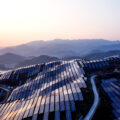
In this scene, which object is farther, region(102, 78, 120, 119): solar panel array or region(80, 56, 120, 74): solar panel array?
region(80, 56, 120, 74): solar panel array

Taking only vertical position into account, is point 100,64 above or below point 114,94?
below

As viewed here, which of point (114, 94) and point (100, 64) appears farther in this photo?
point (100, 64)

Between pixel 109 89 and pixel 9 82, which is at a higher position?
pixel 109 89

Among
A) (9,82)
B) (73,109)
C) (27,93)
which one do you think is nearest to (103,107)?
(73,109)

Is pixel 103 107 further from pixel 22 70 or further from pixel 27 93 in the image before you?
pixel 22 70

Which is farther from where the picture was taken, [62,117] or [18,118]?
[18,118]

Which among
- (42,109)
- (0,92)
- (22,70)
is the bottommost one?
(0,92)

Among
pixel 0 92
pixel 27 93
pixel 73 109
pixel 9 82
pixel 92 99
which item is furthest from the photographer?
pixel 9 82

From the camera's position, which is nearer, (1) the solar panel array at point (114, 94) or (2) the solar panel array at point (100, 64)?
(1) the solar panel array at point (114, 94)

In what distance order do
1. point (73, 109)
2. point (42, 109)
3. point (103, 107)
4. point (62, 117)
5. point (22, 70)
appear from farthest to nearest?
point (22, 70) → point (103, 107) → point (42, 109) → point (73, 109) → point (62, 117)
